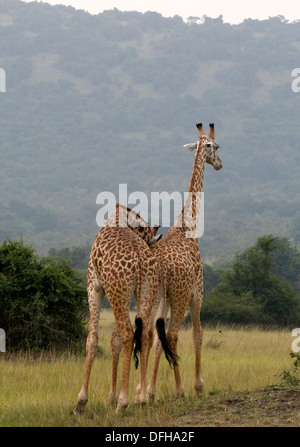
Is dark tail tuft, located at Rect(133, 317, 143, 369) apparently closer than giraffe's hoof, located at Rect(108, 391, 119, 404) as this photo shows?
Yes

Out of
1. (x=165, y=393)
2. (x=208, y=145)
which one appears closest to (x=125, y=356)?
(x=165, y=393)

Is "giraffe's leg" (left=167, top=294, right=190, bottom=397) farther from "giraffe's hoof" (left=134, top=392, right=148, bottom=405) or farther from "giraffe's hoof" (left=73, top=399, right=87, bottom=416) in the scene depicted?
"giraffe's hoof" (left=73, top=399, right=87, bottom=416)

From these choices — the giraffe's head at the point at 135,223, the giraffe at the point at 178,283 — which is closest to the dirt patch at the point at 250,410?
the giraffe at the point at 178,283

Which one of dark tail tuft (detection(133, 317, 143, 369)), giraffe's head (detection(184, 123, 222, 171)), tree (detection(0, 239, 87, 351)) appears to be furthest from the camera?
tree (detection(0, 239, 87, 351))

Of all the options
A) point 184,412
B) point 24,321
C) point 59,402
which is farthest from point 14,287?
point 184,412

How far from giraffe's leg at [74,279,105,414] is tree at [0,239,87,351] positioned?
5.16 meters

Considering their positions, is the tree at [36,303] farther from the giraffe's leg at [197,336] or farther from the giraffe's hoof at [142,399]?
the giraffe's hoof at [142,399]

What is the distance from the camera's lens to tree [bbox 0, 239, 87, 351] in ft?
44.1

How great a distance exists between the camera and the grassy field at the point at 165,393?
7496mm

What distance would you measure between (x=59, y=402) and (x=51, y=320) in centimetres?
482

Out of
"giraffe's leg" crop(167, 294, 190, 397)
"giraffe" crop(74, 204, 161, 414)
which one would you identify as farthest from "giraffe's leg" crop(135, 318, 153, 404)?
"giraffe's leg" crop(167, 294, 190, 397)

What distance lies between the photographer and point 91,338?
8.20 metres

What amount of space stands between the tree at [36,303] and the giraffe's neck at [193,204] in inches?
181
